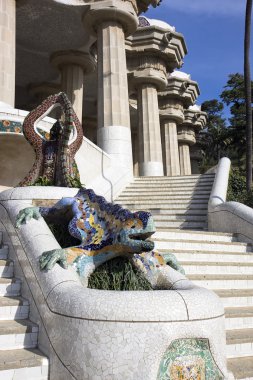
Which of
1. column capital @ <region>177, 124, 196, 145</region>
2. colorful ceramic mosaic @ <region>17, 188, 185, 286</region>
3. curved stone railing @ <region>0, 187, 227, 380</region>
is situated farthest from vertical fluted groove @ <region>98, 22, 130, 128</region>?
column capital @ <region>177, 124, 196, 145</region>

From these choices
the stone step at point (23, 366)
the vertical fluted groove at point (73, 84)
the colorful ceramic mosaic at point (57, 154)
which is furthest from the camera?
the vertical fluted groove at point (73, 84)

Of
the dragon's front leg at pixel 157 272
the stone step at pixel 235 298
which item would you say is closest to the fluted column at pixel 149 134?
the stone step at pixel 235 298

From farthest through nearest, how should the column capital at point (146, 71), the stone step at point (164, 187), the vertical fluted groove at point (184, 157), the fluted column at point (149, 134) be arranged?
the vertical fluted groove at point (184, 157)
the column capital at point (146, 71)
the fluted column at point (149, 134)
the stone step at point (164, 187)

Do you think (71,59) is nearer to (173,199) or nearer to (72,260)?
(173,199)

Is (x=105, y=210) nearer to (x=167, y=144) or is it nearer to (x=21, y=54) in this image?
(x=21, y=54)

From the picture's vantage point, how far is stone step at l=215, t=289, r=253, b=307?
17.5ft

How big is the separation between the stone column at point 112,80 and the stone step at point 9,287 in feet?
38.0

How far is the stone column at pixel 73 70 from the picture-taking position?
20609mm

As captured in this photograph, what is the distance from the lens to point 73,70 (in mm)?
21000

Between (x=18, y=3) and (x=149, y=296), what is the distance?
52.1 ft

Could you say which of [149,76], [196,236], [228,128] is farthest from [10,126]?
[228,128]

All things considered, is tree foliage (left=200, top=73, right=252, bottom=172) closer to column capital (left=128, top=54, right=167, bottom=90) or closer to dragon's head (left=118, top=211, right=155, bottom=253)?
column capital (left=128, top=54, right=167, bottom=90)

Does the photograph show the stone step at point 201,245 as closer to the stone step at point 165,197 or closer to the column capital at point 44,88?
the stone step at point 165,197

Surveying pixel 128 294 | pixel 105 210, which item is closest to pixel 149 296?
pixel 128 294
